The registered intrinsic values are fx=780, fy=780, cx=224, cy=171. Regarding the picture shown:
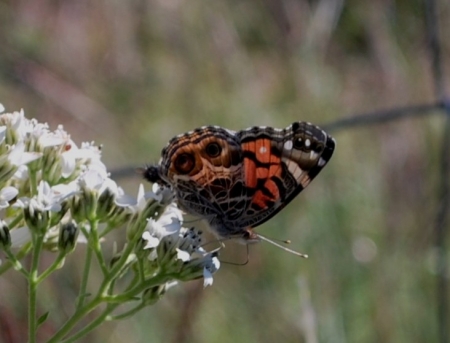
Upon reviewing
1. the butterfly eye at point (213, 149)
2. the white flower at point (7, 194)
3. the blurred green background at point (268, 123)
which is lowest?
the white flower at point (7, 194)

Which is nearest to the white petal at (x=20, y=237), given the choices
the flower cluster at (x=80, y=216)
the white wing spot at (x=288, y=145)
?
the flower cluster at (x=80, y=216)

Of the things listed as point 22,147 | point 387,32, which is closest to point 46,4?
point 387,32

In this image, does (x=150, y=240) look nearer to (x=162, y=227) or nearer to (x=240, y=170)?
(x=162, y=227)

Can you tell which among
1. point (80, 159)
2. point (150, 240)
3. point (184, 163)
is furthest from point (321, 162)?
point (80, 159)

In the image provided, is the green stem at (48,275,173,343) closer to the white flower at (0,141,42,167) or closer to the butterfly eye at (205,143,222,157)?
the white flower at (0,141,42,167)

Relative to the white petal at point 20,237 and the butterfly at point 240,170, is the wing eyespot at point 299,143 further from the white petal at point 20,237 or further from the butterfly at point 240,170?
the white petal at point 20,237

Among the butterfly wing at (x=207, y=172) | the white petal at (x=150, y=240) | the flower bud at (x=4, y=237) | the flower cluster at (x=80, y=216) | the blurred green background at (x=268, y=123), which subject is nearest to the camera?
the flower bud at (x=4, y=237)

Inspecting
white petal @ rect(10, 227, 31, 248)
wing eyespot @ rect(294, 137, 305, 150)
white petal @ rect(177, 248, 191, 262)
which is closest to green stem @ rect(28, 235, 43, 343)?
white petal @ rect(10, 227, 31, 248)
